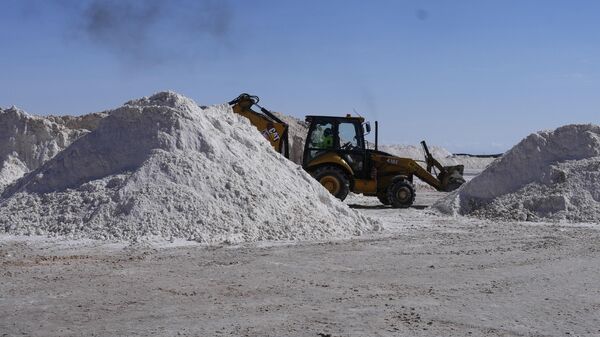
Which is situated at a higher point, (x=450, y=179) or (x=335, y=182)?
(x=450, y=179)

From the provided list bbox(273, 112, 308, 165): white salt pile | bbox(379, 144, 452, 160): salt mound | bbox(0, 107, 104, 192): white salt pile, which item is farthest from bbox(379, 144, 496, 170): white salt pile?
bbox(0, 107, 104, 192): white salt pile

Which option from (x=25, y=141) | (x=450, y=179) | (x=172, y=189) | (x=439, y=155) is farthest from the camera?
(x=439, y=155)

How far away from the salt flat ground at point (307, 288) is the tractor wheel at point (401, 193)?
223 inches

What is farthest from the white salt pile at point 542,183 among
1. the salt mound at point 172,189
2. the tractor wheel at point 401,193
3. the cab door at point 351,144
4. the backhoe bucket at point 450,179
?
the salt mound at point 172,189

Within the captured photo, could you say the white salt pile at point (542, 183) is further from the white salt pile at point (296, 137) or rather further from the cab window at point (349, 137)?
the white salt pile at point (296, 137)

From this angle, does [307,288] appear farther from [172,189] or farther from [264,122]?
[264,122]

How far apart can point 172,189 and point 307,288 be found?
14.6 ft

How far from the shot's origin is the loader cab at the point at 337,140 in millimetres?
18484

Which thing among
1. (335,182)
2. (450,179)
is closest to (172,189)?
(335,182)

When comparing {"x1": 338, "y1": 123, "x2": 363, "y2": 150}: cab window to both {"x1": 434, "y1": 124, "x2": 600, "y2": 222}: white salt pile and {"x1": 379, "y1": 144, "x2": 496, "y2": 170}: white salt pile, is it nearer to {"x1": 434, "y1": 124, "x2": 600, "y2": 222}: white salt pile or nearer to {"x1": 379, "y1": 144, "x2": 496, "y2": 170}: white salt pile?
{"x1": 434, "y1": 124, "x2": 600, "y2": 222}: white salt pile

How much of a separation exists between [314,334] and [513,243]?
684 centimetres

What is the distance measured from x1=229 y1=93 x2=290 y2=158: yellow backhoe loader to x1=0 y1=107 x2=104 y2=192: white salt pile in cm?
804

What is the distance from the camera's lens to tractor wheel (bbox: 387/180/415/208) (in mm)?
18656

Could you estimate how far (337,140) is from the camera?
18.7 m
